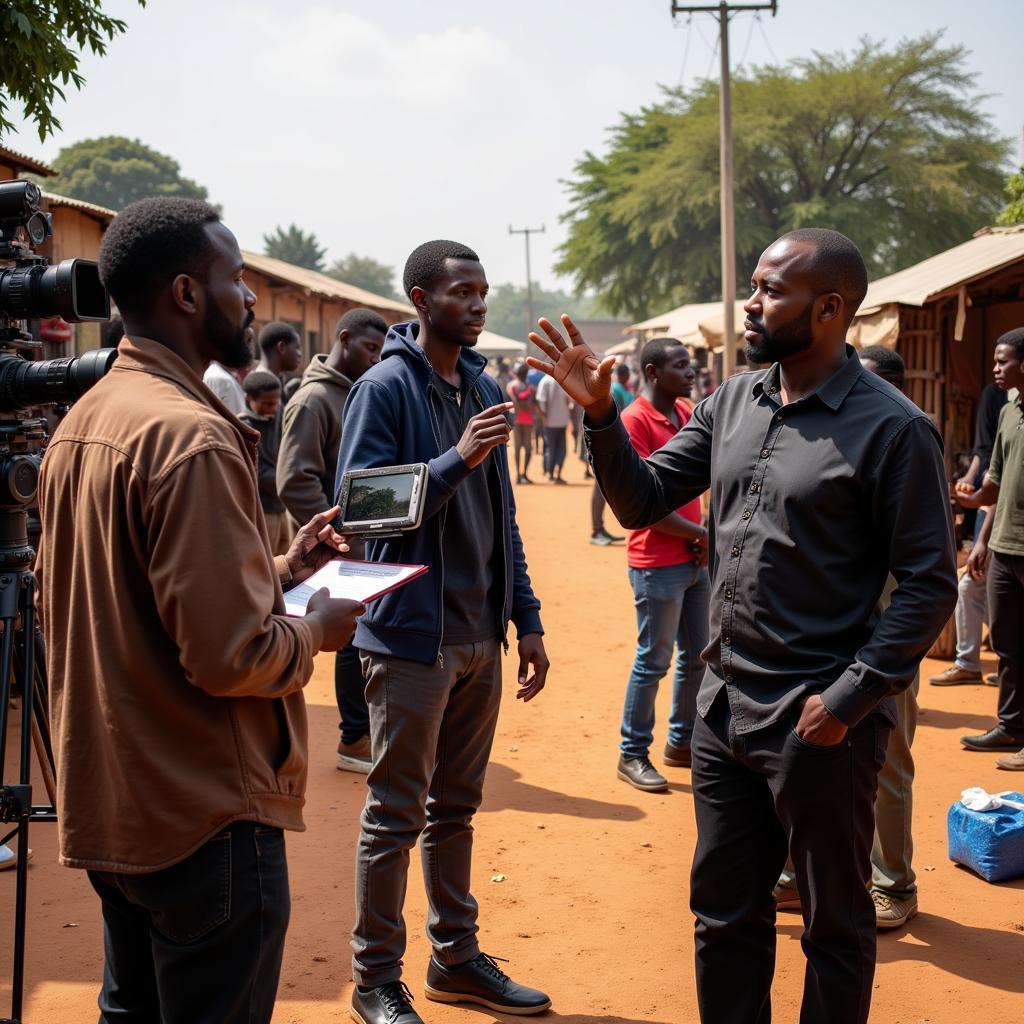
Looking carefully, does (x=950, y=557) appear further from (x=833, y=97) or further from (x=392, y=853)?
(x=833, y=97)

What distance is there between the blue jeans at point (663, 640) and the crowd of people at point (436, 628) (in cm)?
153

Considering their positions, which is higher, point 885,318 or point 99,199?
point 99,199

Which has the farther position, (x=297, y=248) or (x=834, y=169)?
(x=297, y=248)

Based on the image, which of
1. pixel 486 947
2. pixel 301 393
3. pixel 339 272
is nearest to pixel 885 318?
pixel 301 393

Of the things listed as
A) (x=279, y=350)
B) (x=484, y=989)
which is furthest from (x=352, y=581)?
(x=279, y=350)

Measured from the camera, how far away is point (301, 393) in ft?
20.3

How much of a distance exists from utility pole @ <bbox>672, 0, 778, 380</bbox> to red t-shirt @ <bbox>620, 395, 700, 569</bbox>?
38.5 ft

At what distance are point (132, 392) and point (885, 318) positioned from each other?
27.0 feet

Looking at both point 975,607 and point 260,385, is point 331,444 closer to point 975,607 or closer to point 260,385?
point 260,385

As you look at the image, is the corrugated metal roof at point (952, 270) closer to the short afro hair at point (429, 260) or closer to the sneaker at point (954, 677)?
the sneaker at point (954, 677)

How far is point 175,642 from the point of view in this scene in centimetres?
212

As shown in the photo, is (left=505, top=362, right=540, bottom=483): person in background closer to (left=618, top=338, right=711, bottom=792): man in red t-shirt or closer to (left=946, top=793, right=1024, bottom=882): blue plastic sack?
(left=618, top=338, right=711, bottom=792): man in red t-shirt

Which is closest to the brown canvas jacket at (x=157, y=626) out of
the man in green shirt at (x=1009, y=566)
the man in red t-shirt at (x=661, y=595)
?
the man in red t-shirt at (x=661, y=595)

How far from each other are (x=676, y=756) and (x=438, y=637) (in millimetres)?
3179
